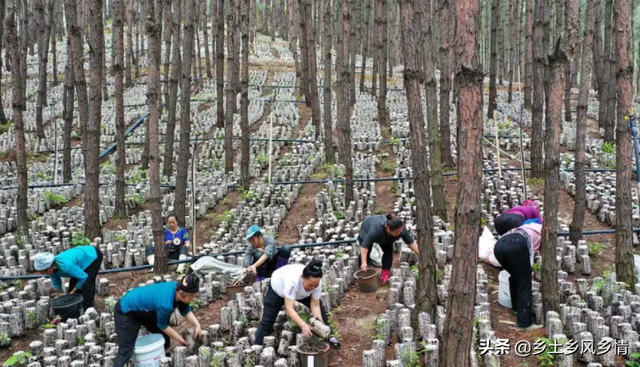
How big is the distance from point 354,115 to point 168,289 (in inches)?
511

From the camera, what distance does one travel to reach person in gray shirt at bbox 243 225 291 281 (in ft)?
21.6

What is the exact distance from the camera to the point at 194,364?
4.98m

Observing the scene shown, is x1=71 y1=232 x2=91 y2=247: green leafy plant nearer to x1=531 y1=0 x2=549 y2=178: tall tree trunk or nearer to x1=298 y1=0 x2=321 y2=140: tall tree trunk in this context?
x1=531 y1=0 x2=549 y2=178: tall tree trunk

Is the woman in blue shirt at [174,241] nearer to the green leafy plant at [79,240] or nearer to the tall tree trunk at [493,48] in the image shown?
the green leafy plant at [79,240]

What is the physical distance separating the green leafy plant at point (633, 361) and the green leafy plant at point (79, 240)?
6978 millimetres

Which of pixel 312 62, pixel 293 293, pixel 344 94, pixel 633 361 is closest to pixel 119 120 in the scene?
pixel 344 94

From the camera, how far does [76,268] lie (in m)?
6.08

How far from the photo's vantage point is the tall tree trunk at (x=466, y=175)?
142 inches

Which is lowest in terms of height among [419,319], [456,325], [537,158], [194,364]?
[194,364]

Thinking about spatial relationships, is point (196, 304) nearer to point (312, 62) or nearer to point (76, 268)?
point (76, 268)

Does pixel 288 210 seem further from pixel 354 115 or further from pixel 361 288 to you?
pixel 354 115

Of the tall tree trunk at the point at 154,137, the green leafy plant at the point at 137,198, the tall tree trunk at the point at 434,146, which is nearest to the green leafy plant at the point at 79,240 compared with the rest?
the tall tree trunk at the point at 154,137

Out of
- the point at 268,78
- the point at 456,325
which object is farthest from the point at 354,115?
the point at 456,325

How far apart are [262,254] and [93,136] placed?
398cm
